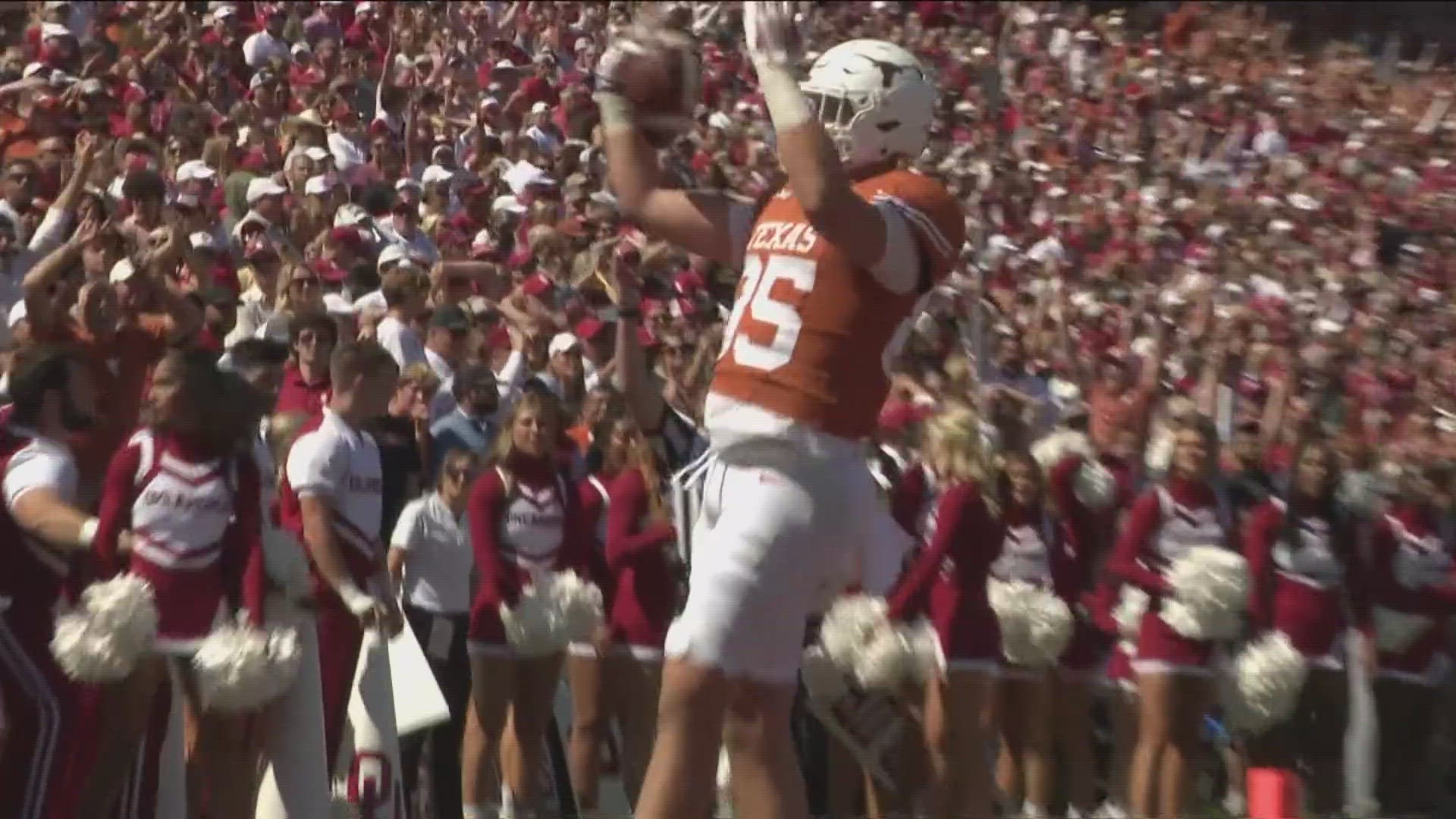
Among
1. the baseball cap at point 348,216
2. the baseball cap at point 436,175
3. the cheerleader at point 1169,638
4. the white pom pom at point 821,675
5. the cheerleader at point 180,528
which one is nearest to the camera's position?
the cheerleader at point 180,528

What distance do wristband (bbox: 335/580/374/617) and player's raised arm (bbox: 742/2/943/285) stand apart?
225 centimetres

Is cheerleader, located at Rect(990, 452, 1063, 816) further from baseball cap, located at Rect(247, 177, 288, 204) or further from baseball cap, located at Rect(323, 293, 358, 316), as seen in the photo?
baseball cap, located at Rect(247, 177, 288, 204)

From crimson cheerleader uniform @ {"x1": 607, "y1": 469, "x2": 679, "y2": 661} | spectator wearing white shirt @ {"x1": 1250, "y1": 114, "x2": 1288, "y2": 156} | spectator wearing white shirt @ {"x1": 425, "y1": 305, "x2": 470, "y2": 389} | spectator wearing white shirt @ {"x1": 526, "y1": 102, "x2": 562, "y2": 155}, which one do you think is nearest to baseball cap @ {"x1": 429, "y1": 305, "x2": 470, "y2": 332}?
spectator wearing white shirt @ {"x1": 425, "y1": 305, "x2": 470, "y2": 389}

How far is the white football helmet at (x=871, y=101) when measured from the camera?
17.6ft

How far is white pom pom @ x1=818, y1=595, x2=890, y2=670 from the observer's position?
7160 mm

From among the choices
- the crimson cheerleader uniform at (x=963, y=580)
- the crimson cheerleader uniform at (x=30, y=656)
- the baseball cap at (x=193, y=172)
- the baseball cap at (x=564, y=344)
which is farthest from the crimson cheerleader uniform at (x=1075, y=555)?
the crimson cheerleader uniform at (x=30, y=656)

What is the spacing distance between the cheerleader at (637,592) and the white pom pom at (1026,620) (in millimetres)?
1313

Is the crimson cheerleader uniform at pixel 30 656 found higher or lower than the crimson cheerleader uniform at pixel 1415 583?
higher

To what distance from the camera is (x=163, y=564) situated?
6.57 m

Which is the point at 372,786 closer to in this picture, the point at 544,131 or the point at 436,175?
the point at 436,175

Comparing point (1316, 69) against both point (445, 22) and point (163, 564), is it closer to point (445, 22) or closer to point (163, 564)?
point (445, 22)

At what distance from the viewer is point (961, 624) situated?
9156mm

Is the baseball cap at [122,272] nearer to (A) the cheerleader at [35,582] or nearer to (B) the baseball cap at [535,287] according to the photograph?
(A) the cheerleader at [35,582]

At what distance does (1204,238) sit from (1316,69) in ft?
20.8
